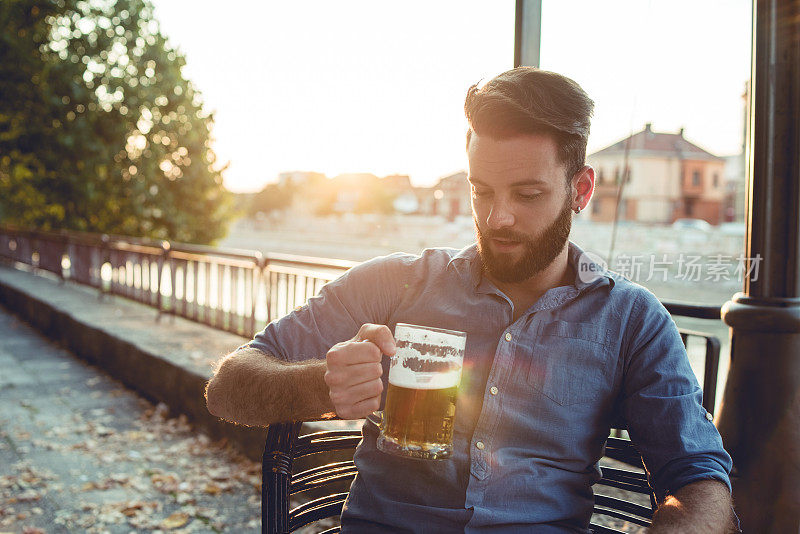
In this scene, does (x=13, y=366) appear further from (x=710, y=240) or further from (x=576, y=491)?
(x=710, y=240)

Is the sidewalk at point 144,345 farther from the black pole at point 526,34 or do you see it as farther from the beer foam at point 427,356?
the black pole at point 526,34

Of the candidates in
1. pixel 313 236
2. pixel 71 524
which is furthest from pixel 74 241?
pixel 313 236

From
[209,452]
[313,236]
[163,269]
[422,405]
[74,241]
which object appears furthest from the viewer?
[313,236]

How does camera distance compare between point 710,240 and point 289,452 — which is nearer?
point 289,452

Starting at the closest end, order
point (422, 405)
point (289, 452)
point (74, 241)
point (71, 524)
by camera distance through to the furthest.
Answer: point (422, 405) < point (289, 452) < point (71, 524) < point (74, 241)

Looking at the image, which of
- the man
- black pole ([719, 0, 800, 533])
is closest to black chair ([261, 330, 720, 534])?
the man

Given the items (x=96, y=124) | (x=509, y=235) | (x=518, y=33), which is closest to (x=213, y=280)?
(x=518, y=33)

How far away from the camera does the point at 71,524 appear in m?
3.24

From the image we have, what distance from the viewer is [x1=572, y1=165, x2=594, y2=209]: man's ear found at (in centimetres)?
192

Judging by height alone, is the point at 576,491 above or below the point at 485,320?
below

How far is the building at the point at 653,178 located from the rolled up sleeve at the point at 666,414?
0.56 m

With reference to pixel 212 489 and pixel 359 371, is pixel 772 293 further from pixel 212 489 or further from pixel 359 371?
pixel 212 489

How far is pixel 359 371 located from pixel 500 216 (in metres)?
0.64

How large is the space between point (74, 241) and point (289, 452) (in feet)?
36.2
